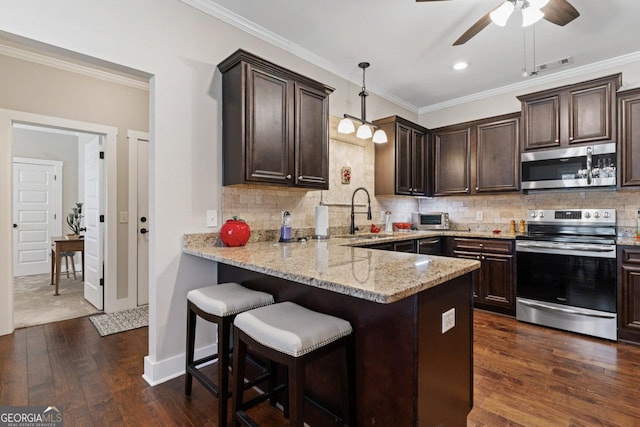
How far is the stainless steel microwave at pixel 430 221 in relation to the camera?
14.5 feet

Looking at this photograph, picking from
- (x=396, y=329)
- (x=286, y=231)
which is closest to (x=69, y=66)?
(x=286, y=231)

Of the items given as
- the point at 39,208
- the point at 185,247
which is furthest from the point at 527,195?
the point at 39,208

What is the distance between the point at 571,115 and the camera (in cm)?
324

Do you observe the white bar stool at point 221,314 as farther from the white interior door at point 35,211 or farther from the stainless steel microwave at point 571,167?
the white interior door at point 35,211

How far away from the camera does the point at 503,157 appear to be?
3.85m

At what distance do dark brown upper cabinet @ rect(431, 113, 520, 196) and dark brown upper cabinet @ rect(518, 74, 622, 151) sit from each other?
0.24m

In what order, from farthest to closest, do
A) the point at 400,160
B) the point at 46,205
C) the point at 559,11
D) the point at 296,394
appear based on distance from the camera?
1. the point at 46,205
2. the point at 400,160
3. the point at 559,11
4. the point at 296,394

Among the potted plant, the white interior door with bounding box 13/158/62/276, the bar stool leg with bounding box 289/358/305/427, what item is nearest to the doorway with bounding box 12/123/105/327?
the white interior door with bounding box 13/158/62/276

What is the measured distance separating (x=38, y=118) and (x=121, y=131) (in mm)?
754

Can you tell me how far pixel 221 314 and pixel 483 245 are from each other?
10.3 feet

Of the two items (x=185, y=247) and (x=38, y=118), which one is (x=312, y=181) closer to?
(x=185, y=247)

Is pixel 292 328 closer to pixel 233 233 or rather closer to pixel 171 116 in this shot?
pixel 233 233

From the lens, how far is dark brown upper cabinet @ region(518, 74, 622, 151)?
3055mm

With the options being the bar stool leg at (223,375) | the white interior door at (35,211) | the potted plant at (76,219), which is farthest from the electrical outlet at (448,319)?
the white interior door at (35,211)
